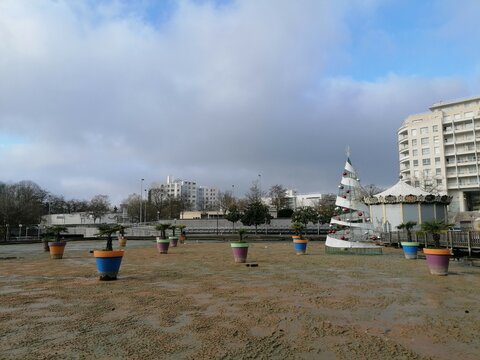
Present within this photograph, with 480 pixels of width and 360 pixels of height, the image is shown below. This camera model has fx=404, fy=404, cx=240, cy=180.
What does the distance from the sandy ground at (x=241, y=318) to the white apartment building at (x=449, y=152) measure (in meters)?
78.8

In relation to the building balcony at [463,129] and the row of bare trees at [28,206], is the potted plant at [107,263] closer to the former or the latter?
the row of bare trees at [28,206]

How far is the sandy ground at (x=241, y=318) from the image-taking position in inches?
221

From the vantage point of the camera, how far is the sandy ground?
561cm

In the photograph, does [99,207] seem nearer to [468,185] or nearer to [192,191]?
[192,191]

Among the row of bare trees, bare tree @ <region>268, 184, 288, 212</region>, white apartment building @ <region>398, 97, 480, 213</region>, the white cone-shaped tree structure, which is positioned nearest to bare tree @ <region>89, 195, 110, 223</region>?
the row of bare trees

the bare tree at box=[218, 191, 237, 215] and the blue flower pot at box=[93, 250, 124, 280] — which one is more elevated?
the bare tree at box=[218, 191, 237, 215]

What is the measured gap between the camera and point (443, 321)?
23.7 ft

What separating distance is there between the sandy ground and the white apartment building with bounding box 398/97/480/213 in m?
78.8

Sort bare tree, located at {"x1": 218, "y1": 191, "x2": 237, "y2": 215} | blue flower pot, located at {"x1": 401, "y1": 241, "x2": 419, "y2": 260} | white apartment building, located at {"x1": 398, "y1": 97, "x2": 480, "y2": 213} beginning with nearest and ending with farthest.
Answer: blue flower pot, located at {"x1": 401, "y1": 241, "x2": 419, "y2": 260} → white apartment building, located at {"x1": 398, "y1": 97, "x2": 480, "y2": 213} → bare tree, located at {"x1": 218, "y1": 191, "x2": 237, "y2": 215}

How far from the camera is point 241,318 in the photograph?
24.7 feet

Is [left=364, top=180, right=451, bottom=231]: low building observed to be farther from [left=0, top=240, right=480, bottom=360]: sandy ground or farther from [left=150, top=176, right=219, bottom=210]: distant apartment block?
[left=150, top=176, right=219, bottom=210]: distant apartment block

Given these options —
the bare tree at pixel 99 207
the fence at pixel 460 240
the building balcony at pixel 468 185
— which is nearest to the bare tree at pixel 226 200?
the bare tree at pixel 99 207

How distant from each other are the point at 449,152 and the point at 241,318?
93.9 meters

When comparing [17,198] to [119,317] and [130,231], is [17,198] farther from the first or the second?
[119,317]
